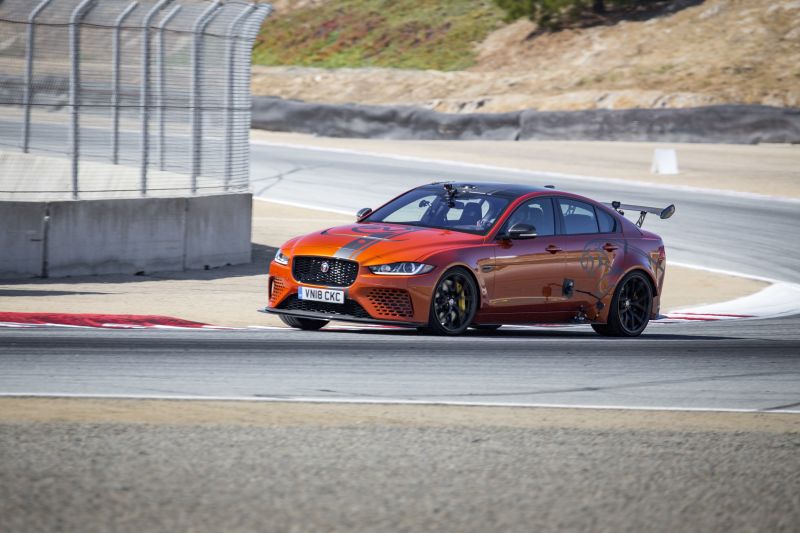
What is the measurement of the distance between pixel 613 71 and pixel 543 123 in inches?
512

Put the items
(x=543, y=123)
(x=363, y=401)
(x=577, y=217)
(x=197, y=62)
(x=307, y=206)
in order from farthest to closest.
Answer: (x=543, y=123) → (x=307, y=206) → (x=197, y=62) → (x=577, y=217) → (x=363, y=401)

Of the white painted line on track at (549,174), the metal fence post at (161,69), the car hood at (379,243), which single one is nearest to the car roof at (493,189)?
the car hood at (379,243)

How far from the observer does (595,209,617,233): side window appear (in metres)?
13.8

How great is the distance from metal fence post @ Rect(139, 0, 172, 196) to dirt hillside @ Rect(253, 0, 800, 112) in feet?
89.9

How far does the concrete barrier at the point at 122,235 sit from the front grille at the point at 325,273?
4698mm

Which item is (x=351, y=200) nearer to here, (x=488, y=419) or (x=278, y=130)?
(x=278, y=130)

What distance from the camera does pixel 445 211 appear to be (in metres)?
13.0

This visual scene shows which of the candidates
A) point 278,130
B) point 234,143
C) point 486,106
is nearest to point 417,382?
point 234,143

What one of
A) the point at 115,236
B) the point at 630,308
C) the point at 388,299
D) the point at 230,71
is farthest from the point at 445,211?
the point at 230,71

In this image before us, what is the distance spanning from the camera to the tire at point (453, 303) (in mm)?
12016

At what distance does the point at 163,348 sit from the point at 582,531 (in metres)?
5.64

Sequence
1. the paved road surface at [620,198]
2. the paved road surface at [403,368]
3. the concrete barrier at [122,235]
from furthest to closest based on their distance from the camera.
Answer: the paved road surface at [620,198] → the concrete barrier at [122,235] → the paved road surface at [403,368]

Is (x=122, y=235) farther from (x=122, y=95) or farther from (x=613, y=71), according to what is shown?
(x=613, y=71)

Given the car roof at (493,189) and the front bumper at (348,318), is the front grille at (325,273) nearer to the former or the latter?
the front bumper at (348,318)
